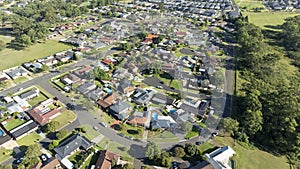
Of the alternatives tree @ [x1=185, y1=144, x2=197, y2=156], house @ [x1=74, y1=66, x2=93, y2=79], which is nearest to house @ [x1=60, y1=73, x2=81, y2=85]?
house @ [x1=74, y1=66, x2=93, y2=79]

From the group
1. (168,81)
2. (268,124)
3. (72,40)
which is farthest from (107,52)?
(268,124)

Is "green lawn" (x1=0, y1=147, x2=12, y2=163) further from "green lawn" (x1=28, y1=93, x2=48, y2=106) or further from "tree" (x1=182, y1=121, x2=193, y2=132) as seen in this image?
"tree" (x1=182, y1=121, x2=193, y2=132)

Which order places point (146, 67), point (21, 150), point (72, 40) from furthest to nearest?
point (72, 40) → point (146, 67) → point (21, 150)

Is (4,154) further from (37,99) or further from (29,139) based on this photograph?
(37,99)

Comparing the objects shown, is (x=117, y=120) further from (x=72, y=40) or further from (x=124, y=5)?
(x=124, y=5)

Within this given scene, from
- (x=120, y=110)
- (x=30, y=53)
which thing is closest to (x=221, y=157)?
(x=120, y=110)

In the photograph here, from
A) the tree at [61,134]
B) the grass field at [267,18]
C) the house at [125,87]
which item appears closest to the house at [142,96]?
the house at [125,87]

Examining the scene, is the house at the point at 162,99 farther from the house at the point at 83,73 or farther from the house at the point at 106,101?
the house at the point at 83,73
